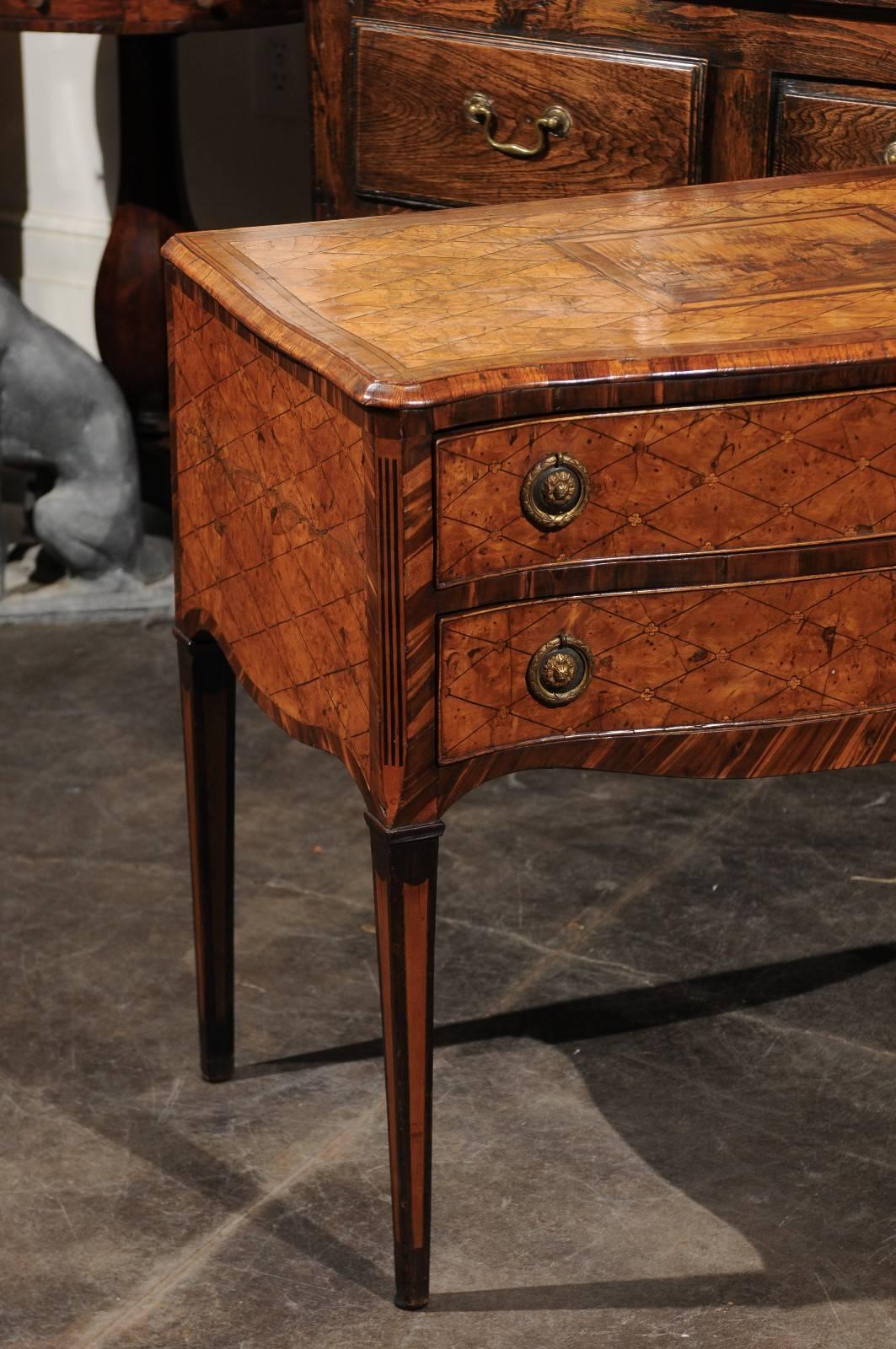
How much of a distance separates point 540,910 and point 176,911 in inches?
15.6

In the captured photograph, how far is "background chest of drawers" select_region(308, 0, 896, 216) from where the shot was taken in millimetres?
2031

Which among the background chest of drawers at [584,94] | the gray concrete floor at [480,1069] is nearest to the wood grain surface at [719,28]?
the background chest of drawers at [584,94]

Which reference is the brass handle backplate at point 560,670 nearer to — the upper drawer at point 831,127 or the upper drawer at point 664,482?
the upper drawer at point 664,482

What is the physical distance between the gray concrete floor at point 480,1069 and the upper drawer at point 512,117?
0.73m

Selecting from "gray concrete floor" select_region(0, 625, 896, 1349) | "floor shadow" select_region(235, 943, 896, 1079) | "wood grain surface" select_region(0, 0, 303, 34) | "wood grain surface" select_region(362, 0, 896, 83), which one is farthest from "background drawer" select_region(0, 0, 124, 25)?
"floor shadow" select_region(235, 943, 896, 1079)

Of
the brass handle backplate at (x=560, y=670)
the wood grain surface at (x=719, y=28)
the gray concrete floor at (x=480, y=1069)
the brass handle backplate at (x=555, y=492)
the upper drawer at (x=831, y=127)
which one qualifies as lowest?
the gray concrete floor at (x=480, y=1069)

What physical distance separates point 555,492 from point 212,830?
624mm

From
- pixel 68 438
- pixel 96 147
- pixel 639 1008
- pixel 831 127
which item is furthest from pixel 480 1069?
pixel 96 147

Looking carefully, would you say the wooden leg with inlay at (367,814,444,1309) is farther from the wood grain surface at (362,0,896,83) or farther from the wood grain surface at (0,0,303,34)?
the wood grain surface at (0,0,303,34)

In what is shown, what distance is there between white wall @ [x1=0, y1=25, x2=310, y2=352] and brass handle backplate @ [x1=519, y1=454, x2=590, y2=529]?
2051mm

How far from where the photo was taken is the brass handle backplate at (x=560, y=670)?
1372mm

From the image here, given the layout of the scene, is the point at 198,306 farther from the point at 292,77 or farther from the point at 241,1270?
the point at 292,77

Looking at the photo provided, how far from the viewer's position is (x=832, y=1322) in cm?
158

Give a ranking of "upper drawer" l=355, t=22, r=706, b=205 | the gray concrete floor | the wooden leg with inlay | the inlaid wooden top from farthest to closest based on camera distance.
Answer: "upper drawer" l=355, t=22, r=706, b=205 → the gray concrete floor → the wooden leg with inlay → the inlaid wooden top
